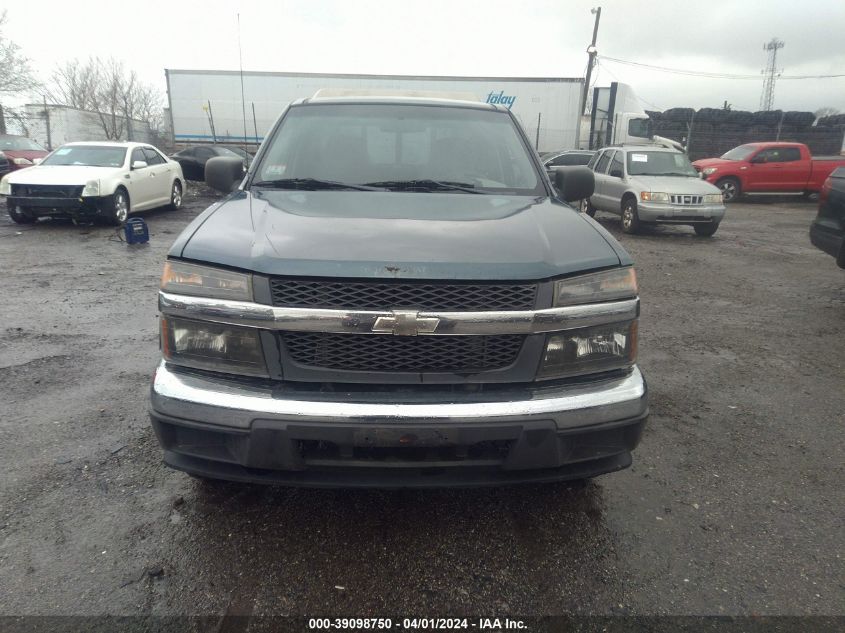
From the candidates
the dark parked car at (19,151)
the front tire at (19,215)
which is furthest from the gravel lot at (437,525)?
the dark parked car at (19,151)

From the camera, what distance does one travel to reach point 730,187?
1727 cm

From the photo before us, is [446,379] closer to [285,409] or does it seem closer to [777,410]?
[285,409]

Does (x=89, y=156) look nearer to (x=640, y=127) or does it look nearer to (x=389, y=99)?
(x=389, y=99)

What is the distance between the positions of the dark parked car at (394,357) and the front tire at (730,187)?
17.4 m

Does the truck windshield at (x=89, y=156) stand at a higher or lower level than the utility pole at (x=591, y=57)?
lower

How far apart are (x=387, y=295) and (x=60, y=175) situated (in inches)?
423

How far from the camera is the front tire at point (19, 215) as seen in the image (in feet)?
34.3

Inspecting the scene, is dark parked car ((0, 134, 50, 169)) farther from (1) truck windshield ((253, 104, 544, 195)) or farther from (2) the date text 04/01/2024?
(2) the date text 04/01/2024

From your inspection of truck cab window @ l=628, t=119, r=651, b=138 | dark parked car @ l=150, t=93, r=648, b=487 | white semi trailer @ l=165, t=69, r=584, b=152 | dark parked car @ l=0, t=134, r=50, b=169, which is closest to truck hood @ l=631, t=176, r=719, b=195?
dark parked car @ l=150, t=93, r=648, b=487

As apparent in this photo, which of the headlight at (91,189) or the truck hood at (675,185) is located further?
the truck hood at (675,185)

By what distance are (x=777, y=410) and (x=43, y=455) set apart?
431cm

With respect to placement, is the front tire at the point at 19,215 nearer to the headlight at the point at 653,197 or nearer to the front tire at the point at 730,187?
the headlight at the point at 653,197

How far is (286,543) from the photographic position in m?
2.33

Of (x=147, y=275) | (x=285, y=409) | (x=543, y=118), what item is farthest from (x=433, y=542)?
(x=543, y=118)
